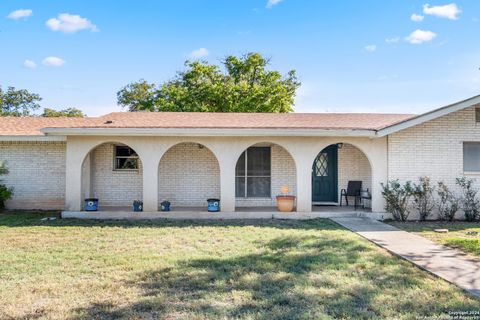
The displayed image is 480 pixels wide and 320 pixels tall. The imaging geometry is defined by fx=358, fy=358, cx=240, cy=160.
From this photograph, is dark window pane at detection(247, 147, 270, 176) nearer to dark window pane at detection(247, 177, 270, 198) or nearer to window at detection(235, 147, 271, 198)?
window at detection(235, 147, 271, 198)

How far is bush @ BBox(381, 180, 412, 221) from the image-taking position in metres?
10.6

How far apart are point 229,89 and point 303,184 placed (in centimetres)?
1754

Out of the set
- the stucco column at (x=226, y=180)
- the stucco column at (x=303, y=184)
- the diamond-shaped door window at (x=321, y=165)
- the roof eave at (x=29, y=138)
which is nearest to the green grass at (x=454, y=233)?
the stucco column at (x=303, y=184)

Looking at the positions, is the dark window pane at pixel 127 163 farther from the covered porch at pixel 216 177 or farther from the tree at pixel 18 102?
the tree at pixel 18 102

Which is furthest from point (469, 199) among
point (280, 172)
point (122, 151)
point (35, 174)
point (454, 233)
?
point (35, 174)

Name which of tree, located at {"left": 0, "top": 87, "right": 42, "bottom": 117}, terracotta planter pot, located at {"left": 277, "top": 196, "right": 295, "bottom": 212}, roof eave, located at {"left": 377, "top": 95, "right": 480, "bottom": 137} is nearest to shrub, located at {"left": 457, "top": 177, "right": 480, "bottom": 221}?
roof eave, located at {"left": 377, "top": 95, "right": 480, "bottom": 137}

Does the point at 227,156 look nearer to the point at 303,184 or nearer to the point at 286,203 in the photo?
the point at 286,203

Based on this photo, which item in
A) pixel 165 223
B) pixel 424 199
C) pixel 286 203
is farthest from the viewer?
pixel 286 203

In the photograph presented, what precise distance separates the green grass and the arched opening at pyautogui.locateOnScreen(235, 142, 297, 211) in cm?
397

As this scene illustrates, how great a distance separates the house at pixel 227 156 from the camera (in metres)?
10.9

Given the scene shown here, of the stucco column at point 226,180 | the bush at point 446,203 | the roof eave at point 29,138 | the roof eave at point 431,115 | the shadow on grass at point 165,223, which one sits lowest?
the shadow on grass at point 165,223

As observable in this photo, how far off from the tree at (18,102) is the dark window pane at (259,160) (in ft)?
111

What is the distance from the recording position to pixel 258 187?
12.8m

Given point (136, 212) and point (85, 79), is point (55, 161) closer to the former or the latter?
point (136, 212)
